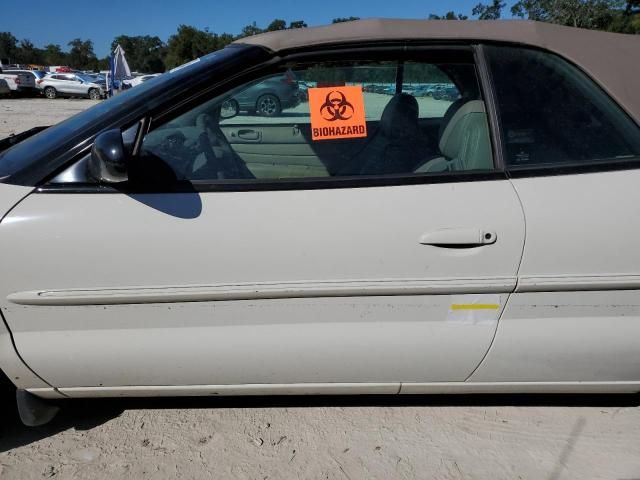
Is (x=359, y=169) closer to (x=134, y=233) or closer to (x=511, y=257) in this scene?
(x=511, y=257)

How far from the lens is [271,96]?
2.06 metres

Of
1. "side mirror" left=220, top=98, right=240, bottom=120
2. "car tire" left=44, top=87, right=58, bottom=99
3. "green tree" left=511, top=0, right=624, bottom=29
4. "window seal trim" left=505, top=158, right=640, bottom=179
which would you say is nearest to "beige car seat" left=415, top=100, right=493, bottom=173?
"window seal trim" left=505, top=158, right=640, bottom=179

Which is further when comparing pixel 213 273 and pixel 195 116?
pixel 195 116

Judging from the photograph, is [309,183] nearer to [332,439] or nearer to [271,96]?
[271,96]

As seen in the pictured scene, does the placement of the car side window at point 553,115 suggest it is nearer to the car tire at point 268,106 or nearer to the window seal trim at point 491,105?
the window seal trim at point 491,105

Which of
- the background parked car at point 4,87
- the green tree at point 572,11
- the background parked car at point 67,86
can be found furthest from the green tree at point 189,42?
the green tree at point 572,11

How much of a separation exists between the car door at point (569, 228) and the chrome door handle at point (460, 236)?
5.7 inches

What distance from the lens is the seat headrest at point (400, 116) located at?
215 centimetres

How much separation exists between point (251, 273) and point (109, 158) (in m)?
0.59

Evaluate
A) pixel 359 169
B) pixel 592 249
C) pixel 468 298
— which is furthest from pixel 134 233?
pixel 592 249

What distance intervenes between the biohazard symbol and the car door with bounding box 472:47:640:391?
1.86ft

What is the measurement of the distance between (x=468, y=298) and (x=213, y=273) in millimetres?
901

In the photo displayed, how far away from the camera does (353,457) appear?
2004mm

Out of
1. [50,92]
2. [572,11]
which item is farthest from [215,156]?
[50,92]
